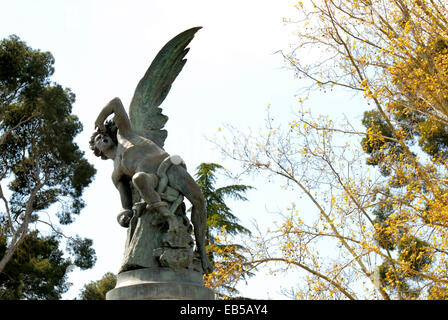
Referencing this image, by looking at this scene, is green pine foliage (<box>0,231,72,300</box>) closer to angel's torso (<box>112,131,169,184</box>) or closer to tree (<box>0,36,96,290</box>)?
tree (<box>0,36,96,290</box>)

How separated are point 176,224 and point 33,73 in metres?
12.4

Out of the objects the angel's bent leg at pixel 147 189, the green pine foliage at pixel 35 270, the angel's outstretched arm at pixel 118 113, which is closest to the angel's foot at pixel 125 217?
the angel's bent leg at pixel 147 189

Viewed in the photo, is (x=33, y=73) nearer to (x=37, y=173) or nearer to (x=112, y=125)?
(x=37, y=173)

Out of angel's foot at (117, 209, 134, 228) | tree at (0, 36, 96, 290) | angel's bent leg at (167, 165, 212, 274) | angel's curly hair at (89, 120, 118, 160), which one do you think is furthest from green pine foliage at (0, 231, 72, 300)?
angel's bent leg at (167, 165, 212, 274)

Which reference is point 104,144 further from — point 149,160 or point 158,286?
point 158,286

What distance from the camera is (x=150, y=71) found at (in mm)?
6066

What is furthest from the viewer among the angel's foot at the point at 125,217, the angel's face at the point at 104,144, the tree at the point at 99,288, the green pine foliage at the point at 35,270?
the tree at the point at 99,288

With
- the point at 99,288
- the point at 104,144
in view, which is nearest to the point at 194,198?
the point at 104,144

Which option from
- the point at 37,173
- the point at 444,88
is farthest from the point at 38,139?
the point at 444,88

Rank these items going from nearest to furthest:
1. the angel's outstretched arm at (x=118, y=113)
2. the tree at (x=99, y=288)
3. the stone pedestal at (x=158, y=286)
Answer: the stone pedestal at (x=158, y=286)
the angel's outstretched arm at (x=118, y=113)
the tree at (x=99, y=288)

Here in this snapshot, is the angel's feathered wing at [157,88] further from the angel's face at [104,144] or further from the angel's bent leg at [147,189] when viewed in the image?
the angel's bent leg at [147,189]

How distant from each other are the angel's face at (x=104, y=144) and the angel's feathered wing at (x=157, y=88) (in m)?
0.29

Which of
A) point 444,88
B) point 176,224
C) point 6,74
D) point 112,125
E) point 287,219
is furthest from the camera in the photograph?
point 6,74

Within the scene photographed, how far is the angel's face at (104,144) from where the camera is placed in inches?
229
